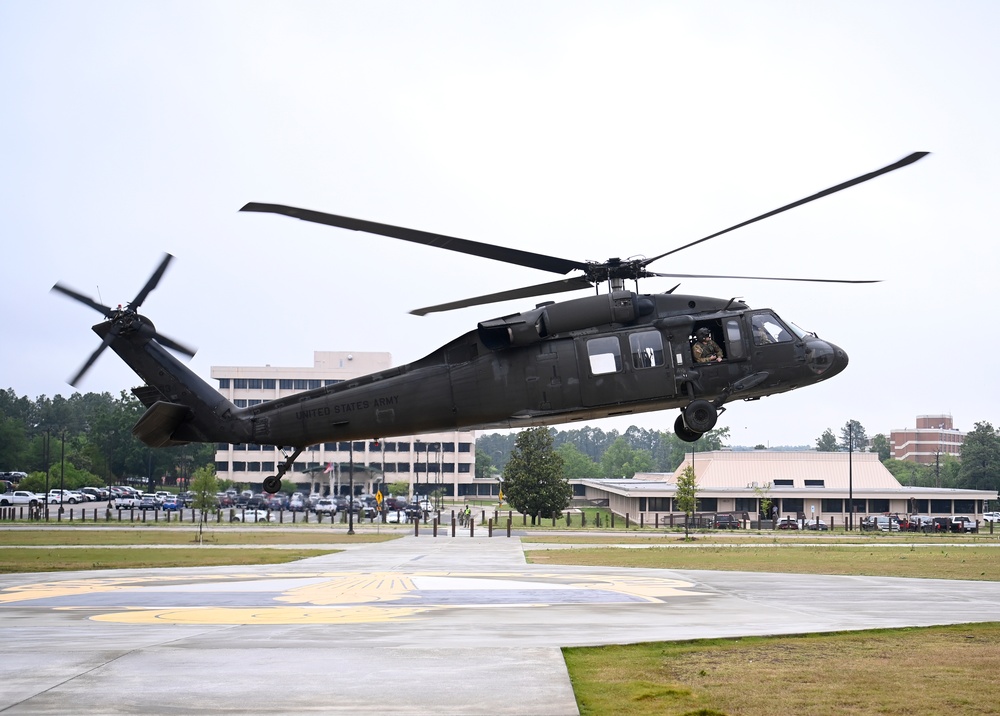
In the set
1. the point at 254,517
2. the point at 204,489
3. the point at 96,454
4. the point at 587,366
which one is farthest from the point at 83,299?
the point at 96,454

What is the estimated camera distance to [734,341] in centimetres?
1717

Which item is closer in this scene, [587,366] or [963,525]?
[587,366]

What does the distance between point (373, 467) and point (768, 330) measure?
112m

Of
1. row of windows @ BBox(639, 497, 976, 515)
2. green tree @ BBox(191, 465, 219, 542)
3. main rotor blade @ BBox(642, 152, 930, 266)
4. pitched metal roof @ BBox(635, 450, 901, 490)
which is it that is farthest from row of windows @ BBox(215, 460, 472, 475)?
main rotor blade @ BBox(642, 152, 930, 266)

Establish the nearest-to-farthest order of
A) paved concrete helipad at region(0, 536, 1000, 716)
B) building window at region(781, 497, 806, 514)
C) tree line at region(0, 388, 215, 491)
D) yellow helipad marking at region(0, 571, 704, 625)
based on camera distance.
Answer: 1. paved concrete helipad at region(0, 536, 1000, 716)
2. yellow helipad marking at region(0, 571, 704, 625)
3. building window at region(781, 497, 806, 514)
4. tree line at region(0, 388, 215, 491)

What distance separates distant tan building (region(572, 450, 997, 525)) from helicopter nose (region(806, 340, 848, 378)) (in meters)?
73.3

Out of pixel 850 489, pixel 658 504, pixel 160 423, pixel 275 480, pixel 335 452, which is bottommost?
pixel 658 504

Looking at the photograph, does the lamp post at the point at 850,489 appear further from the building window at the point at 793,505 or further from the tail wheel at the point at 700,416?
the tail wheel at the point at 700,416

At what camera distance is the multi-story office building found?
91875mm

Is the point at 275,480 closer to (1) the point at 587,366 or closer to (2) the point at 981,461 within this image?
(1) the point at 587,366

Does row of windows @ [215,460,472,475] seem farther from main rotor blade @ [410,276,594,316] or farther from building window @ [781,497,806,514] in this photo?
main rotor blade @ [410,276,594,316]

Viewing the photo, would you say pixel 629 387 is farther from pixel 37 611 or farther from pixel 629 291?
pixel 37 611

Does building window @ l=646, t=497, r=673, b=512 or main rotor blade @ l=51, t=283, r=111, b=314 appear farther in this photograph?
building window @ l=646, t=497, r=673, b=512

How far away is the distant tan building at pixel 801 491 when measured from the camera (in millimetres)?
92312
